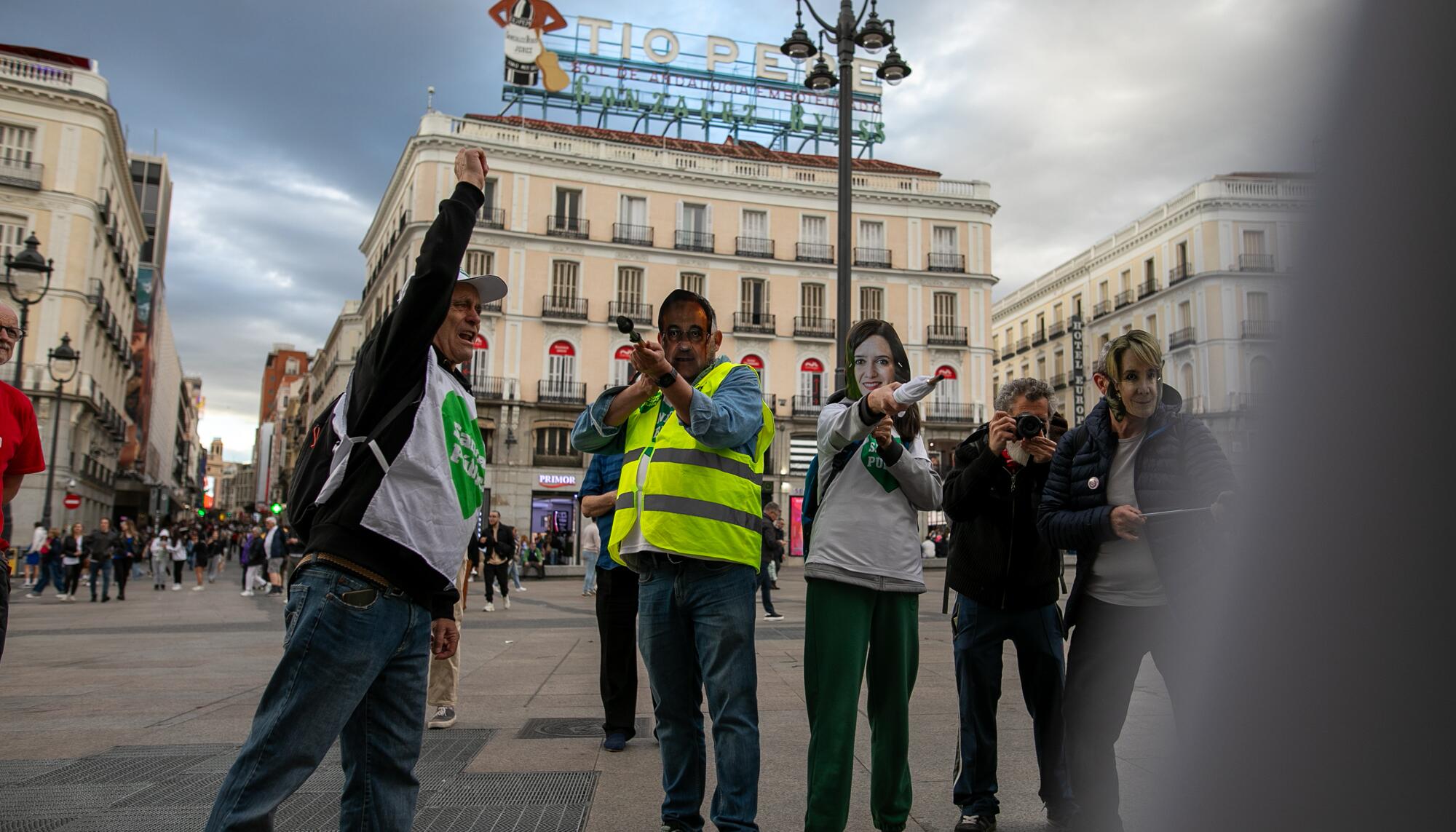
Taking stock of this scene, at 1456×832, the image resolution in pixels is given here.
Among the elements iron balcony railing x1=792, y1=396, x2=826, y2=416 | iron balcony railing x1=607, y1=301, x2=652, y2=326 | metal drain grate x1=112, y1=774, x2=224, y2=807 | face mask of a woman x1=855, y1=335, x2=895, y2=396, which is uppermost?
iron balcony railing x1=607, y1=301, x2=652, y2=326

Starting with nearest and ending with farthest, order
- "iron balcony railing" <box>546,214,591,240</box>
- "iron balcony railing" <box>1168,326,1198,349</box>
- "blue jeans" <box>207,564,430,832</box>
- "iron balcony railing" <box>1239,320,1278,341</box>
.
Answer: "iron balcony railing" <box>1239,320,1278,341</box>
"iron balcony railing" <box>1168,326,1198,349</box>
"blue jeans" <box>207,564,430,832</box>
"iron balcony railing" <box>546,214,591,240</box>

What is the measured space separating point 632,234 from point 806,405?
10.4 meters

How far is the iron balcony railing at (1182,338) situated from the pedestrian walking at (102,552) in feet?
70.8

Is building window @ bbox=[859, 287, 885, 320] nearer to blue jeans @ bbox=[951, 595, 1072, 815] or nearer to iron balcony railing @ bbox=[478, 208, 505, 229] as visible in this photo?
iron balcony railing @ bbox=[478, 208, 505, 229]

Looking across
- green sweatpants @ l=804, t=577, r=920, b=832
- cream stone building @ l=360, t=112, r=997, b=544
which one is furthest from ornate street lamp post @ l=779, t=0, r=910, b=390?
cream stone building @ l=360, t=112, r=997, b=544

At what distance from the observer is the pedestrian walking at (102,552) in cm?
1855

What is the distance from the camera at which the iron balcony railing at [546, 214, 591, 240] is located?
39125 millimetres

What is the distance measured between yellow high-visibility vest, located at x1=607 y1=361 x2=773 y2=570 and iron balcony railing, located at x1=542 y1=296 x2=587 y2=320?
35.9 meters

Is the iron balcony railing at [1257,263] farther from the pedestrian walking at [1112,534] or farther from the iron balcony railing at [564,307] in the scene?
the iron balcony railing at [564,307]

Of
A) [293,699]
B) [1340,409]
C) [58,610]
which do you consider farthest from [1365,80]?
[58,610]

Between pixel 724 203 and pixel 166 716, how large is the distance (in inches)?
1479

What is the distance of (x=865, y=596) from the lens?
3188 millimetres

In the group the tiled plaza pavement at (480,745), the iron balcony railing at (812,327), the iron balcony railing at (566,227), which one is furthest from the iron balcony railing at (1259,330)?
the iron balcony railing at (812,327)

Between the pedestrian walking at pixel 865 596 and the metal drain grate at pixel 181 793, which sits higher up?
the pedestrian walking at pixel 865 596
